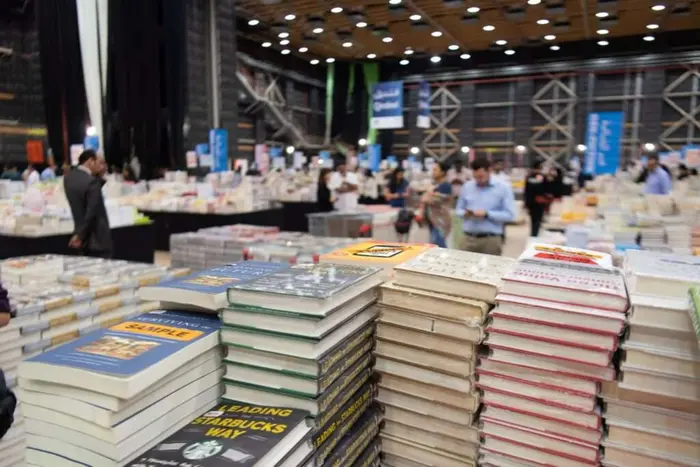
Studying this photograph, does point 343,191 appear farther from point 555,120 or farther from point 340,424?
point 555,120

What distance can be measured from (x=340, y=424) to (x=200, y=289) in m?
0.52

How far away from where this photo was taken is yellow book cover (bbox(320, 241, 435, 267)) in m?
1.78

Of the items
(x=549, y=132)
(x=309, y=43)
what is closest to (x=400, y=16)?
(x=309, y=43)

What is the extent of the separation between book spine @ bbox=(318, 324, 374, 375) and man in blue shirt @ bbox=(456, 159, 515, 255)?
323 cm

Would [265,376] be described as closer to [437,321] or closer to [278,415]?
[278,415]

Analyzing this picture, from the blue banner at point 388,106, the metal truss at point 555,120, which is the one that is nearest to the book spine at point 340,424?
the blue banner at point 388,106

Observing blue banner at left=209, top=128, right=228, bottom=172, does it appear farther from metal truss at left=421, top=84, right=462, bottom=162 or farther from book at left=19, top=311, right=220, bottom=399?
metal truss at left=421, top=84, right=462, bottom=162

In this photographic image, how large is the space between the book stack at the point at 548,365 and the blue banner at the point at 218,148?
10.7m

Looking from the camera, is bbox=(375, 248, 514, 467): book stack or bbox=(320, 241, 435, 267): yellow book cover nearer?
bbox=(375, 248, 514, 467): book stack

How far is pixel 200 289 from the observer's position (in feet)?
4.75

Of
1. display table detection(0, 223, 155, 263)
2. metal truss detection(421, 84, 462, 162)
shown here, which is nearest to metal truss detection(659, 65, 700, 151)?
metal truss detection(421, 84, 462, 162)

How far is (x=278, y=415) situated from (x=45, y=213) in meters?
5.57

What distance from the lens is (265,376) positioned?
51.5 inches

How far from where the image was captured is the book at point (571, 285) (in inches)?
51.7
